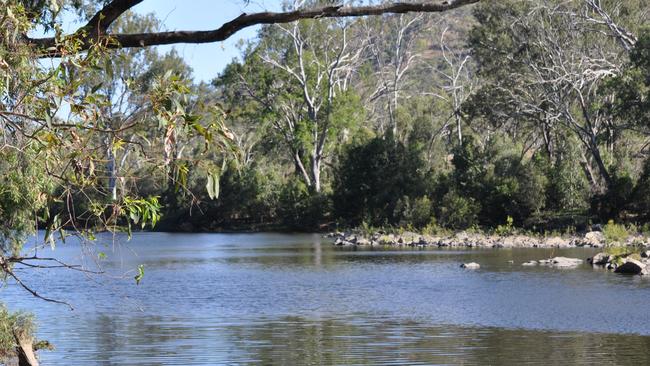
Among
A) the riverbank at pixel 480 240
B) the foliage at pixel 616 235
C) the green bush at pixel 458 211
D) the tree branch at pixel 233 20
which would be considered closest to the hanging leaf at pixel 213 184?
the tree branch at pixel 233 20

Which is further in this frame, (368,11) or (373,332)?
(373,332)

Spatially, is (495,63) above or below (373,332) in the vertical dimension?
above

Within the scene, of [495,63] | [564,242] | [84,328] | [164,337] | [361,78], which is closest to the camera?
[164,337]

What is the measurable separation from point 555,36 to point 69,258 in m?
20.6

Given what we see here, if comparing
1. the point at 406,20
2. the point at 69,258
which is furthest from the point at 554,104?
the point at 69,258

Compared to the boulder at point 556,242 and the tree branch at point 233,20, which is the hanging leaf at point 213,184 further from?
the boulder at point 556,242

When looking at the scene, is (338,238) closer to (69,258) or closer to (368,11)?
(69,258)

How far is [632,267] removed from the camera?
23547 mm

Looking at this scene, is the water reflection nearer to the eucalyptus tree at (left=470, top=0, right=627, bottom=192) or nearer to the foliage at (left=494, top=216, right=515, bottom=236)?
the foliage at (left=494, top=216, right=515, bottom=236)

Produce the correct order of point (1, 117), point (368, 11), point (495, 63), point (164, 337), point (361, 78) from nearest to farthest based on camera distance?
point (1, 117) < point (368, 11) < point (164, 337) < point (495, 63) < point (361, 78)

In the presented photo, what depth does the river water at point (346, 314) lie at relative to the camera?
13164 mm

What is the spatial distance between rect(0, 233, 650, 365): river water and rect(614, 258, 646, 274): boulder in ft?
2.05

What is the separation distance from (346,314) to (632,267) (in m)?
9.06

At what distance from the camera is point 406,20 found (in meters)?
54.6
